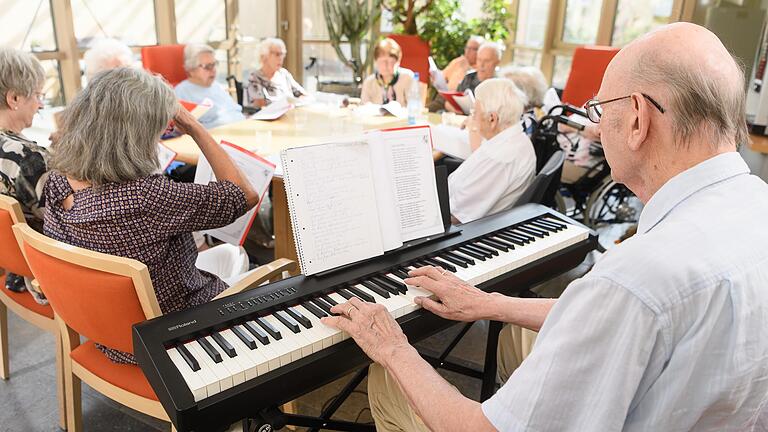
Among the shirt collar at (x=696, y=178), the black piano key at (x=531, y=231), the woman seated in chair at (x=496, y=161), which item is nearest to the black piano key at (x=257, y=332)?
the shirt collar at (x=696, y=178)

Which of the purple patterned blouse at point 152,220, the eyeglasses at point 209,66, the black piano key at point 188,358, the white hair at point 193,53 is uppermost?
the white hair at point 193,53

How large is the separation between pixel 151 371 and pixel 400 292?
59cm

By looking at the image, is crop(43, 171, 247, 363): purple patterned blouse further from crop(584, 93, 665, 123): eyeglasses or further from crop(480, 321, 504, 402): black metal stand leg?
crop(584, 93, 665, 123): eyeglasses

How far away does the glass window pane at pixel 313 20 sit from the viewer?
23.2 ft

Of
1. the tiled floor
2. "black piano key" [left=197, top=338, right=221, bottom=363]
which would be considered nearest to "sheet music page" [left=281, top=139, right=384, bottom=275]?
"black piano key" [left=197, top=338, right=221, bottom=363]

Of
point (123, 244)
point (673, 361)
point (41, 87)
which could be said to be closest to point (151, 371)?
point (123, 244)

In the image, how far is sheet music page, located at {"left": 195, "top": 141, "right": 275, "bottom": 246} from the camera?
208cm

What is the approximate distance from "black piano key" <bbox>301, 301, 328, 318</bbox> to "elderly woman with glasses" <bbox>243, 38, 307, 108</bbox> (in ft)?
12.0

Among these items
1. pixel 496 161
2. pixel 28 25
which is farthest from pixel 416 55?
pixel 496 161

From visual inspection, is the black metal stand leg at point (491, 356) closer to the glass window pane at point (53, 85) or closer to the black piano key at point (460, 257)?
the black piano key at point (460, 257)

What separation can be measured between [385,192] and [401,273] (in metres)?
0.22

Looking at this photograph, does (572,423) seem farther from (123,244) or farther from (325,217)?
(123,244)

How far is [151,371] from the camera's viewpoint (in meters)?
1.11

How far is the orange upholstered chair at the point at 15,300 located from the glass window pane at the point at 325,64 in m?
5.47
